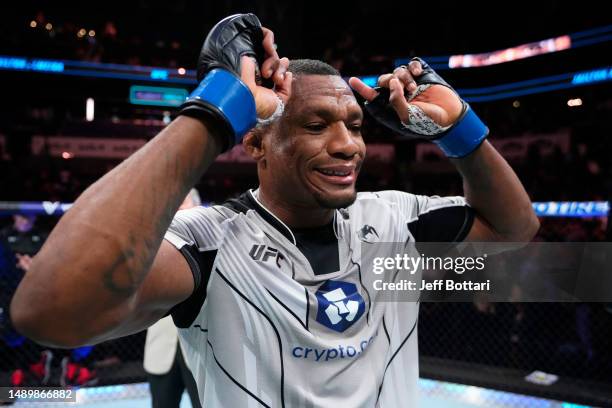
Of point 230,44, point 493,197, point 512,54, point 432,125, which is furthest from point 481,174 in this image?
point 512,54

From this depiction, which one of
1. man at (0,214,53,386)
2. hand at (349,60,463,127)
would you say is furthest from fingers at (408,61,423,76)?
man at (0,214,53,386)

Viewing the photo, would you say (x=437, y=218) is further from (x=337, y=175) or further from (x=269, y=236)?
(x=269, y=236)

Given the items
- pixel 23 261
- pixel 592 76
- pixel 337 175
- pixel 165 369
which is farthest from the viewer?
pixel 592 76

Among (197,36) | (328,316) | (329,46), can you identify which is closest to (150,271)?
(328,316)

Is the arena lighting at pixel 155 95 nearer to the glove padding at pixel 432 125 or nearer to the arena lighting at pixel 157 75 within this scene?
the arena lighting at pixel 157 75

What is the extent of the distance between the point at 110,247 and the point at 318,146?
1.67 feet

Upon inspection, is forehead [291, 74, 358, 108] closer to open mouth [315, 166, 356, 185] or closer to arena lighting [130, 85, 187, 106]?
open mouth [315, 166, 356, 185]

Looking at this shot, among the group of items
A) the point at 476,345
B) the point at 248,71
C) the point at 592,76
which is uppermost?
the point at 592,76

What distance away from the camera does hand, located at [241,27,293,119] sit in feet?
3.05

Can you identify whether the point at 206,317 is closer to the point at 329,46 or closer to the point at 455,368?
the point at 455,368

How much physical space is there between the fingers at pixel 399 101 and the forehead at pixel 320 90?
0.28ft

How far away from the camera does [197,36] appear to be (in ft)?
36.3

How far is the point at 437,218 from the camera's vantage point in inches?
49.5

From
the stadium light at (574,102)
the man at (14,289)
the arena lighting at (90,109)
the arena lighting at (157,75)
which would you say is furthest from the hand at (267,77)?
the arena lighting at (90,109)
